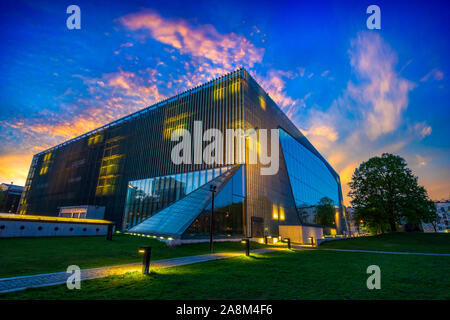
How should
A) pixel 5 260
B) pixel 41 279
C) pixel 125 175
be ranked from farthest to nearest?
pixel 125 175 → pixel 5 260 → pixel 41 279

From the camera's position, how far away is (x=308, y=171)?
52031 millimetres

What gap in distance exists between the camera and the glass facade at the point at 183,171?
95.8 ft

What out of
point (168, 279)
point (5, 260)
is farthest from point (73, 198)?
point (168, 279)

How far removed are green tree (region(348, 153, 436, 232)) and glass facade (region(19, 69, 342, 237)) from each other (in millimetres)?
11605

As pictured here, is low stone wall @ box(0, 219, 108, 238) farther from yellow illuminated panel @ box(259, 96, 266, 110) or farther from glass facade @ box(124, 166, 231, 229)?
yellow illuminated panel @ box(259, 96, 266, 110)

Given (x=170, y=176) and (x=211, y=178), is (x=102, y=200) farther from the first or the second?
(x=211, y=178)

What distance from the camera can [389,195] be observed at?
32.6 meters

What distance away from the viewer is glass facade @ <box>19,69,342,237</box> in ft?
95.8

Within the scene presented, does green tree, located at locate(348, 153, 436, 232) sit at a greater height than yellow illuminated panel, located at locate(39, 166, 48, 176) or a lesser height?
lesser

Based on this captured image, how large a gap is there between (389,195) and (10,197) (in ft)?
428

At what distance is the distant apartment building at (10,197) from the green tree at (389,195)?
124094mm

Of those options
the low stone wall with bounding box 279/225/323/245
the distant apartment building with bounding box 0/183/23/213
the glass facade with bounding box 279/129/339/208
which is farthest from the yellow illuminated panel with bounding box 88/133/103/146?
the distant apartment building with bounding box 0/183/23/213

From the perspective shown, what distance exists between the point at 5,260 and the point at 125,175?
35.3 m

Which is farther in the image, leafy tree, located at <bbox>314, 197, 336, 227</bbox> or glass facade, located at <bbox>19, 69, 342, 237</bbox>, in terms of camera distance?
leafy tree, located at <bbox>314, 197, 336, 227</bbox>
